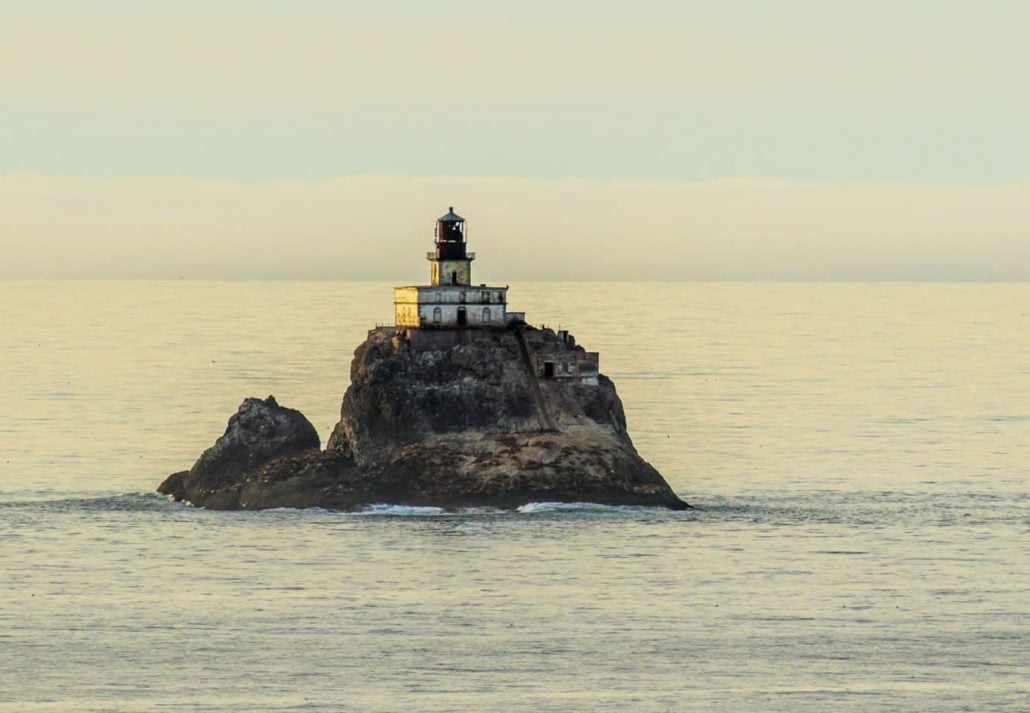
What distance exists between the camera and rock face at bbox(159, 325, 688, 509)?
133250mm

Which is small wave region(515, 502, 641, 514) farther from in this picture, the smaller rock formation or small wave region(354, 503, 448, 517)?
the smaller rock formation

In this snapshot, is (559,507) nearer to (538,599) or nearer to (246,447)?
(246,447)

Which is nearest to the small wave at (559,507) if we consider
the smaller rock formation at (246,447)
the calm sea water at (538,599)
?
the calm sea water at (538,599)

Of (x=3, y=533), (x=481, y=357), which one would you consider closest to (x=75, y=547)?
(x=3, y=533)

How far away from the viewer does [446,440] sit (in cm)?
13500

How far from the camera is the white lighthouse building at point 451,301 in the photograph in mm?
143125

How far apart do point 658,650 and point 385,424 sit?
42472 millimetres

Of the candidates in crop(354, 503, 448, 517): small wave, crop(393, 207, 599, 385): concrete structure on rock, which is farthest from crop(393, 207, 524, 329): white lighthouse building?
crop(354, 503, 448, 517): small wave

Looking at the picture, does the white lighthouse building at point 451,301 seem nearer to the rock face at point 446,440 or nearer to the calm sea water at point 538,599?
the rock face at point 446,440

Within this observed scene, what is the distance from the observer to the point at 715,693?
8794 centimetres

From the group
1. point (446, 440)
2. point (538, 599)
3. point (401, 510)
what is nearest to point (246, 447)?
point (401, 510)

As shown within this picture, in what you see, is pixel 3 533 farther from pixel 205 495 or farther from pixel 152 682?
pixel 152 682

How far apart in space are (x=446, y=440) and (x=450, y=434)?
0.54m

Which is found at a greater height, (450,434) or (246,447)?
(450,434)
